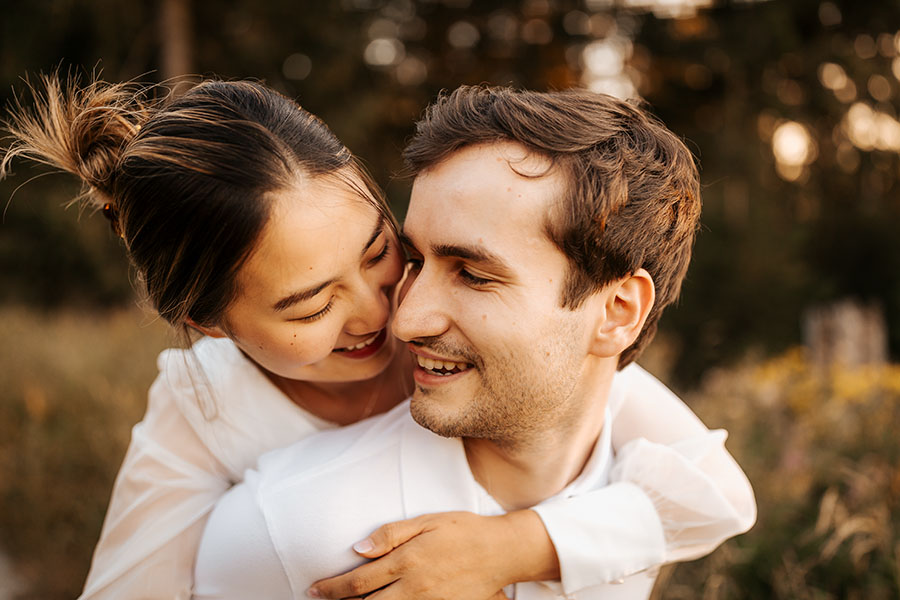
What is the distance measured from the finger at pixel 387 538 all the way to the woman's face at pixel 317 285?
1.72 feet

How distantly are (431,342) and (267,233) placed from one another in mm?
514

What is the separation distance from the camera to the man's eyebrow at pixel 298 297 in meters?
2.05

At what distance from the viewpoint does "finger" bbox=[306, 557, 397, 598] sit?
1.89 metres

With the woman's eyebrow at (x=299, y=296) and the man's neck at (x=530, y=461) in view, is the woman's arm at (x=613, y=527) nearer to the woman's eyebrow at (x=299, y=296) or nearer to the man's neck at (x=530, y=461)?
the man's neck at (x=530, y=461)

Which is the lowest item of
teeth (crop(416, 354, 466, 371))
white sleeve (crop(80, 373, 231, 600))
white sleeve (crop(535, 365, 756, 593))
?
white sleeve (crop(535, 365, 756, 593))

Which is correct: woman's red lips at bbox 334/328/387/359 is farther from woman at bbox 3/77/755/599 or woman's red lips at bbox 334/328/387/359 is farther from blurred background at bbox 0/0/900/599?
blurred background at bbox 0/0/900/599

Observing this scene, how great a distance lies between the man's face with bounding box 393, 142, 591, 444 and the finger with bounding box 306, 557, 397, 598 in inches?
15.2

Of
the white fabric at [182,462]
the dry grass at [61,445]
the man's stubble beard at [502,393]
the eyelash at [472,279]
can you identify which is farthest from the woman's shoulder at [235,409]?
the dry grass at [61,445]

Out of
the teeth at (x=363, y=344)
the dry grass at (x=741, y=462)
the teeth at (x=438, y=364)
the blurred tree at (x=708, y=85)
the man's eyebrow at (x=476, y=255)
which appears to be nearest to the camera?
the man's eyebrow at (x=476, y=255)

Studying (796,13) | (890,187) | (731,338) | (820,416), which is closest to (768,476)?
(820,416)

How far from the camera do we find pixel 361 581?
6.20ft

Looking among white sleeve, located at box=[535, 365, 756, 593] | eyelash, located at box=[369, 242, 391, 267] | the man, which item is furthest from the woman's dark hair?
white sleeve, located at box=[535, 365, 756, 593]

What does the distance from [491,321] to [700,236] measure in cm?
793

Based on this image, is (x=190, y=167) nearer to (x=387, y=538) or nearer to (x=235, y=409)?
(x=235, y=409)
